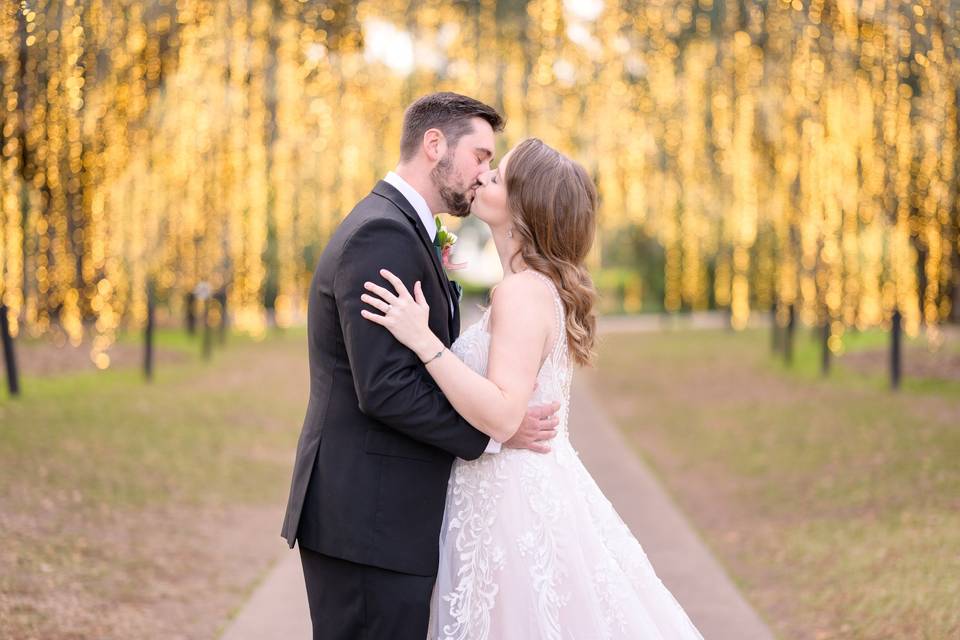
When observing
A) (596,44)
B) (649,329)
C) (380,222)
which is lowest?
(649,329)

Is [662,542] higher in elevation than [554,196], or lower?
lower

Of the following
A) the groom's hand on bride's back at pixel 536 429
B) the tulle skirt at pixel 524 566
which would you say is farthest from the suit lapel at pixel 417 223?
the tulle skirt at pixel 524 566

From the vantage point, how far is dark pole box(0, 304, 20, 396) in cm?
902

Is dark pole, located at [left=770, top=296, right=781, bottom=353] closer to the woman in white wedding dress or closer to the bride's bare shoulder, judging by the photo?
the woman in white wedding dress

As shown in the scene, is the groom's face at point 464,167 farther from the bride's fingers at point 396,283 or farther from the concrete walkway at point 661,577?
the concrete walkway at point 661,577

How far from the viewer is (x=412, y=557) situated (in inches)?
98.2

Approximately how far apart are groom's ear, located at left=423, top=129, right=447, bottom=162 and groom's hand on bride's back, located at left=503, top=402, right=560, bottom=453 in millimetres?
663

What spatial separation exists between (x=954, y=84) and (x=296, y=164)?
690cm

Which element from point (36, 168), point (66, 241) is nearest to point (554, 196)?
point (36, 168)

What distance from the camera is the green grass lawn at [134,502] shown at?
15.9 ft

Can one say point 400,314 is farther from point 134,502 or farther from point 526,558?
point 134,502

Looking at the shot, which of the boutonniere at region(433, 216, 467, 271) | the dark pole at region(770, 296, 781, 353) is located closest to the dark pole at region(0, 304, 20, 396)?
the boutonniere at region(433, 216, 467, 271)

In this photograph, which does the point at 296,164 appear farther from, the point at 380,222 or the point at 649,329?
the point at 649,329

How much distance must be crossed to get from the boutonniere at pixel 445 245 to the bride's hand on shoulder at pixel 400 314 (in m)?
0.35
